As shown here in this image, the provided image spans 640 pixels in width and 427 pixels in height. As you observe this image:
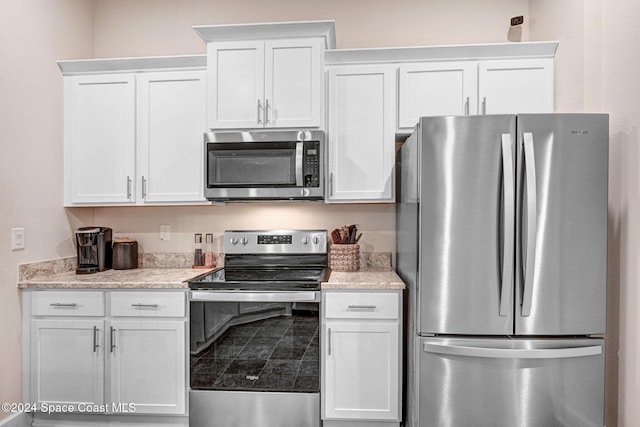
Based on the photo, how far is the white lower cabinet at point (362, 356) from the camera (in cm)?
226

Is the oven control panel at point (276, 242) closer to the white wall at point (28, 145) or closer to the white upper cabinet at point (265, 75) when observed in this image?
the white upper cabinet at point (265, 75)

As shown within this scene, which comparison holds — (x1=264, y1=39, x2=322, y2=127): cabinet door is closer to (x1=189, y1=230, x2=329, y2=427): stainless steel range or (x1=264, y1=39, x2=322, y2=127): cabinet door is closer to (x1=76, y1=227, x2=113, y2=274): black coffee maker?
(x1=189, y1=230, x2=329, y2=427): stainless steel range

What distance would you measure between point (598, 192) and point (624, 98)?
0.46 m

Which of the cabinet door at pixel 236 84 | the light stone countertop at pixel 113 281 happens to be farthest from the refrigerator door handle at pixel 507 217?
the light stone countertop at pixel 113 281

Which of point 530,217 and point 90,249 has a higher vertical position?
point 530,217

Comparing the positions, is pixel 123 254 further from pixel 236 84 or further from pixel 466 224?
pixel 466 224

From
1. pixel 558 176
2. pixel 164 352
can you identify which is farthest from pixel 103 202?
pixel 558 176

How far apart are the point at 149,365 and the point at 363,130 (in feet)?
6.42

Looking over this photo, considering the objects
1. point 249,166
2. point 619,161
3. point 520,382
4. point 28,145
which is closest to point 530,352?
point 520,382

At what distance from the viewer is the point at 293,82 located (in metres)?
2.59

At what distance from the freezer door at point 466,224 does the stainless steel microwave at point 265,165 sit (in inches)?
32.1

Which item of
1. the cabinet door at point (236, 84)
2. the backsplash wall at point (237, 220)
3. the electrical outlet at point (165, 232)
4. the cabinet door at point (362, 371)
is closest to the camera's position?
the cabinet door at point (362, 371)

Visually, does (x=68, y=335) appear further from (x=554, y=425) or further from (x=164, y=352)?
(x=554, y=425)

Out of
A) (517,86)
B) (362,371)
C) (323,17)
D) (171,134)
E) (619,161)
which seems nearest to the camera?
(619,161)
